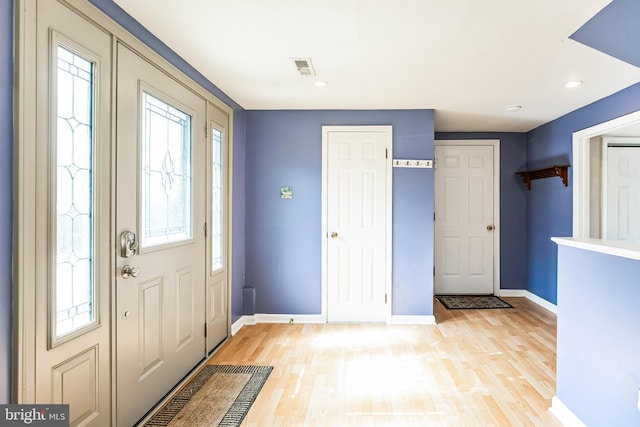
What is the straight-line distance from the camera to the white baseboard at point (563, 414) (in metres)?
2.07

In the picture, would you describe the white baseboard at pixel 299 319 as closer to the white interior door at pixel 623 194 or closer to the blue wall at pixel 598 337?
the white interior door at pixel 623 194

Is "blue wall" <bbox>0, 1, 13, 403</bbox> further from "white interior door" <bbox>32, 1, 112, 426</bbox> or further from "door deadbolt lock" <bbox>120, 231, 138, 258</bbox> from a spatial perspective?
"door deadbolt lock" <bbox>120, 231, 138, 258</bbox>

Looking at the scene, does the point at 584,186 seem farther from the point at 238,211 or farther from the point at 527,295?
the point at 238,211

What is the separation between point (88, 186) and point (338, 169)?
8.81 feet

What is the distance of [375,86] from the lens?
3248 mm

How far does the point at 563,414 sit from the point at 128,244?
106 inches

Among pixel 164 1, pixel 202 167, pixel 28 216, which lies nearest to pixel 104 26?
pixel 164 1

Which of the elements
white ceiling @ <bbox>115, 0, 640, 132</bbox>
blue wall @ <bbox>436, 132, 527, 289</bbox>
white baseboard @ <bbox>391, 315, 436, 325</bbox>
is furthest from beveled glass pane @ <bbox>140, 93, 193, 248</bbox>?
blue wall @ <bbox>436, 132, 527, 289</bbox>

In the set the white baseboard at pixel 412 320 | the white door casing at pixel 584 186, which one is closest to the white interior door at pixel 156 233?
the white baseboard at pixel 412 320

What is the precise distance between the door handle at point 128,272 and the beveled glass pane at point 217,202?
46.9 inches

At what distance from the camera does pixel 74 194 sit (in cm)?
167

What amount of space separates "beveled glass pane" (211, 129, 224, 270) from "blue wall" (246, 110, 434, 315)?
0.65m

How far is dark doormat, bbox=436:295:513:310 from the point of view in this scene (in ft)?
15.5

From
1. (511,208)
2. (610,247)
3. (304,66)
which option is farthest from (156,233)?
(511,208)
